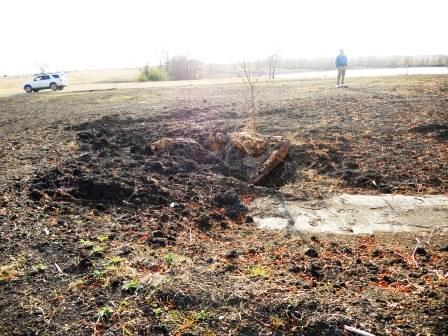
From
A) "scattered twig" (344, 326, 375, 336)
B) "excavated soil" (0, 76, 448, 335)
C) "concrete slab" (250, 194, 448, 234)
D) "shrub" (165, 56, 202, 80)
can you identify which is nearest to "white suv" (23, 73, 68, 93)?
"shrub" (165, 56, 202, 80)

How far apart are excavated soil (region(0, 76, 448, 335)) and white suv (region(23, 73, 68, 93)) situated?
62.4 feet

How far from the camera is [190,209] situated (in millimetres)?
5000

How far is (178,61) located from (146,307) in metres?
38.9

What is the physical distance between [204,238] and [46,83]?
83.7ft

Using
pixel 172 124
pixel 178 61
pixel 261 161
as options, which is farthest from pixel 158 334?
pixel 178 61

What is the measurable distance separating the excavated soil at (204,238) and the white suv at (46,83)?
62.4 feet

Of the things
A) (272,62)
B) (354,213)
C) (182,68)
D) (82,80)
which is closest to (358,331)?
(354,213)

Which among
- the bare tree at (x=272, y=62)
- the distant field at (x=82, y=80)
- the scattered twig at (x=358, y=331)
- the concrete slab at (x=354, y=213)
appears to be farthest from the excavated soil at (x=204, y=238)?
the distant field at (x=82, y=80)

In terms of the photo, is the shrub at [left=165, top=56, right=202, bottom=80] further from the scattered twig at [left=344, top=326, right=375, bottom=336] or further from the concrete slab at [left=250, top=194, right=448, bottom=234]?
the scattered twig at [left=344, top=326, right=375, bottom=336]

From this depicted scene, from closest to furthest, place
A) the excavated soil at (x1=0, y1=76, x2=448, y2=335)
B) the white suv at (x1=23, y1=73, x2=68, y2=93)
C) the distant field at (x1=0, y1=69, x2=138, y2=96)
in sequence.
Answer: the excavated soil at (x1=0, y1=76, x2=448, y2=335)
the white suv at (x1=23, y1=73, x2=68, y2=93)
the distant field at (x1=0, y1=69, x2=138, y2=96)

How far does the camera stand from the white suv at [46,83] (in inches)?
1006

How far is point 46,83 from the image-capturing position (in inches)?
1014

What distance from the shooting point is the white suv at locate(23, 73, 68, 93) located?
83.8 ft

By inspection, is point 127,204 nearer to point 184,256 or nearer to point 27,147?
point 184,256
